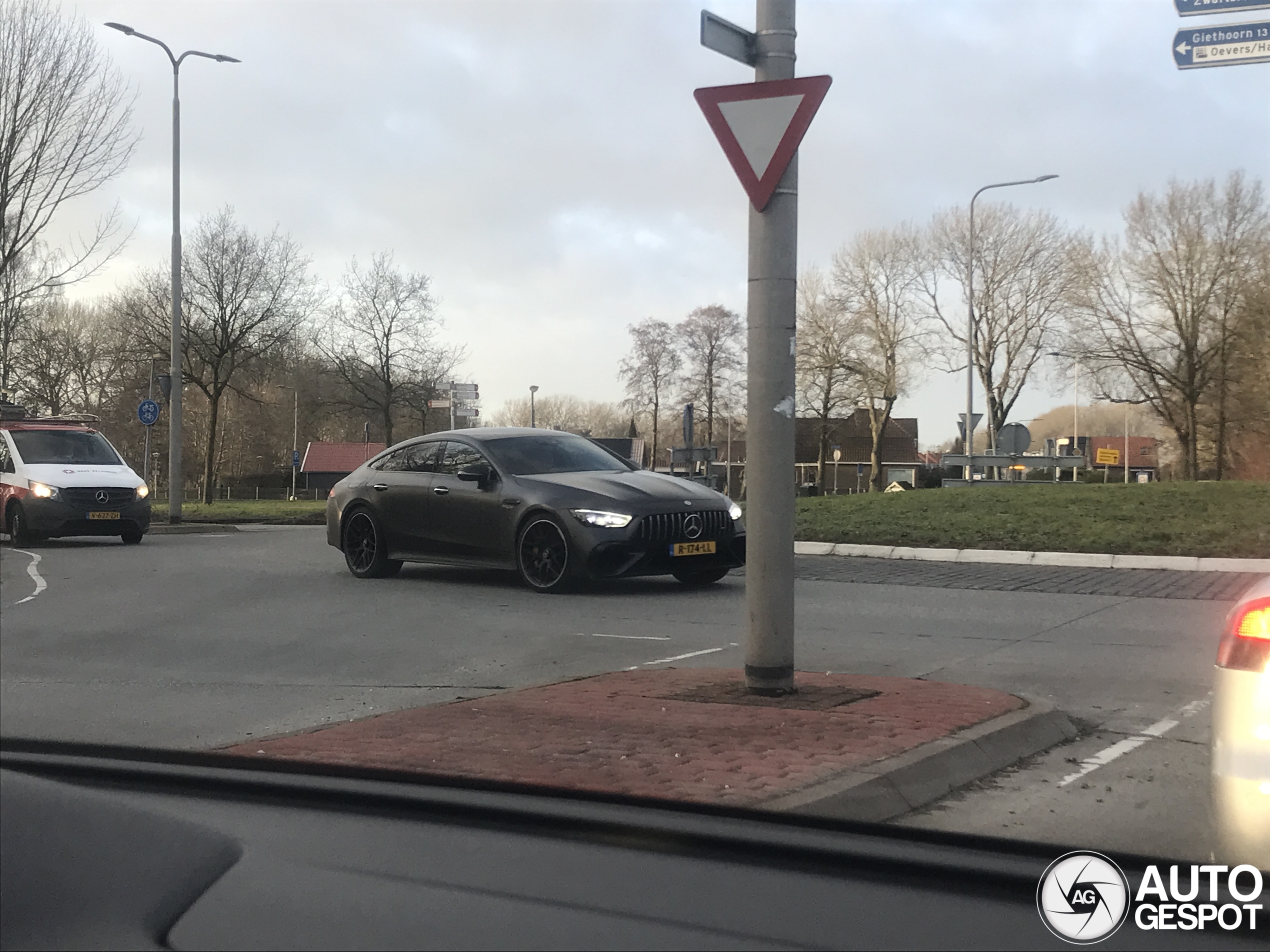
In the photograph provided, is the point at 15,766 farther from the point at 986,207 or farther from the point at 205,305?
the point at 986,207

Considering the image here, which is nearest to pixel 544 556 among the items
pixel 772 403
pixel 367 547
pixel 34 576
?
pixel 367 547

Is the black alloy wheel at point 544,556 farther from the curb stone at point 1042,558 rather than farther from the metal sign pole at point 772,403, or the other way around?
the curb stone at point 1042,558

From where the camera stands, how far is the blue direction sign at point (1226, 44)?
7672mm

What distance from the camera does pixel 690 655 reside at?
21.6 ft

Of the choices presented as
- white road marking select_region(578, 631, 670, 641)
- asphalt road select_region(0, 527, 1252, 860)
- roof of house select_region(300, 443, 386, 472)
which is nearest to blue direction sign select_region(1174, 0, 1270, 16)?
asphalt road select_region(0, 527, 1252, 860)

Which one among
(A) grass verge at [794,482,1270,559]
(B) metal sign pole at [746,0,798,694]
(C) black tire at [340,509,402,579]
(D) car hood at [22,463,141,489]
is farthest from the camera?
(A) grass verge at [794,482,1270,559]

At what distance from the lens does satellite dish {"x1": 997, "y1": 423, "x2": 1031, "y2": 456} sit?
23.4 m

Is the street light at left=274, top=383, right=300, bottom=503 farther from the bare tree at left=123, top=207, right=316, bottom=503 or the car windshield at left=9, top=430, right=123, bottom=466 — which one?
the car windshield at left=9, top=430, right=123, bottom=466

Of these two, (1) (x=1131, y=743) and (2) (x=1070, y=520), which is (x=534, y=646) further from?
(2) (x=1070, y=520)

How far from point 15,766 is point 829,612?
7.52 meters

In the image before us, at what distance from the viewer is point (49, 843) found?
1.33 m

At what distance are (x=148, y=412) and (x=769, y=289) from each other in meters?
20.8

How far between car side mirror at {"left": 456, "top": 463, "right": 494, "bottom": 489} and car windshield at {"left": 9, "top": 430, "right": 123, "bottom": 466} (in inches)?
131

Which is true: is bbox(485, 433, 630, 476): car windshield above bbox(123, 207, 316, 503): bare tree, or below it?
Answer: below
